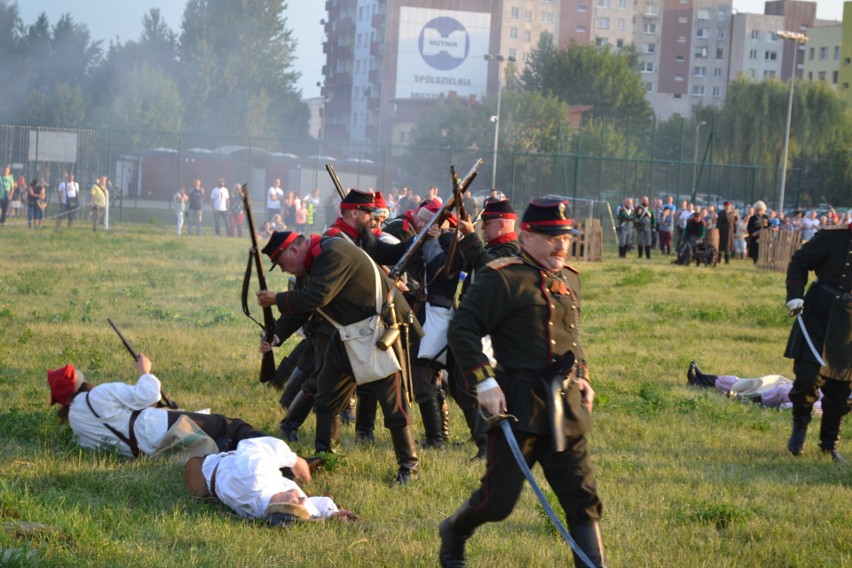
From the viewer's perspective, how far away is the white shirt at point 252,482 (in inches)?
269

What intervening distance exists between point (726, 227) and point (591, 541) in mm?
31641

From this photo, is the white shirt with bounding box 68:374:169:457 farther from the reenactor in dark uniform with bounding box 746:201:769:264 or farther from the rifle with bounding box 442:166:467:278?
the reenactor in dark uniform with bounding box 746:201:769:264

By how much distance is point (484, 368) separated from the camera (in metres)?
5.34

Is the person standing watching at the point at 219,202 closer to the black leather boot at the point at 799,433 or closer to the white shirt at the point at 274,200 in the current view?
the white shirt at the point at 274,200

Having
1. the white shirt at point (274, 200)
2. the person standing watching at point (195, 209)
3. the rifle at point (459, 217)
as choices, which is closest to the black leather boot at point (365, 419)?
the rifle at point (459, 217)

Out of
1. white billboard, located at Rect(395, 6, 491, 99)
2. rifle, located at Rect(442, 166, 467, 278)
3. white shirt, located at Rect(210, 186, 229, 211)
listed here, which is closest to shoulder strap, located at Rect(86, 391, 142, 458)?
rifle, located at Rect(442, 166, 467, 278)

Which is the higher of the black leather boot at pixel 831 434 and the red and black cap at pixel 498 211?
the red and black cap at pixel 498 211

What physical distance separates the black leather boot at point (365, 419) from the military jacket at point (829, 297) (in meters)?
3.37

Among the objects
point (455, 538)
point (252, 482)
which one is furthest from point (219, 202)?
point (455, 538)

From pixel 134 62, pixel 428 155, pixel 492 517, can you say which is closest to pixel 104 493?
pixel 492 517

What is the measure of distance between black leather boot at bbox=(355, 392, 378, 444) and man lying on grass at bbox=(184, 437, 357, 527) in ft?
6.43

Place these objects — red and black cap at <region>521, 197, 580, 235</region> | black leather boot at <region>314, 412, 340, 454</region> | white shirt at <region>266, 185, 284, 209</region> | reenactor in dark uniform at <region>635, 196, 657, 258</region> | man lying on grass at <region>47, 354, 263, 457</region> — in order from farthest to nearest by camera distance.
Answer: white shirt at <region>266, 185, 284, 209</region>, reenactor in dark uniform at <region>635, 196, 657, 258</region>, black leather boot at <region>314, 412, 340, 454</region>, man lying on grass at <region>47, 354, 263, 457</region>, red and black cap at <region>521, 197, 580, 235</region>

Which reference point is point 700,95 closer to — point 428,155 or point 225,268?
point 428,155

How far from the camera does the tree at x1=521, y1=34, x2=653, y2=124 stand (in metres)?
95.4
